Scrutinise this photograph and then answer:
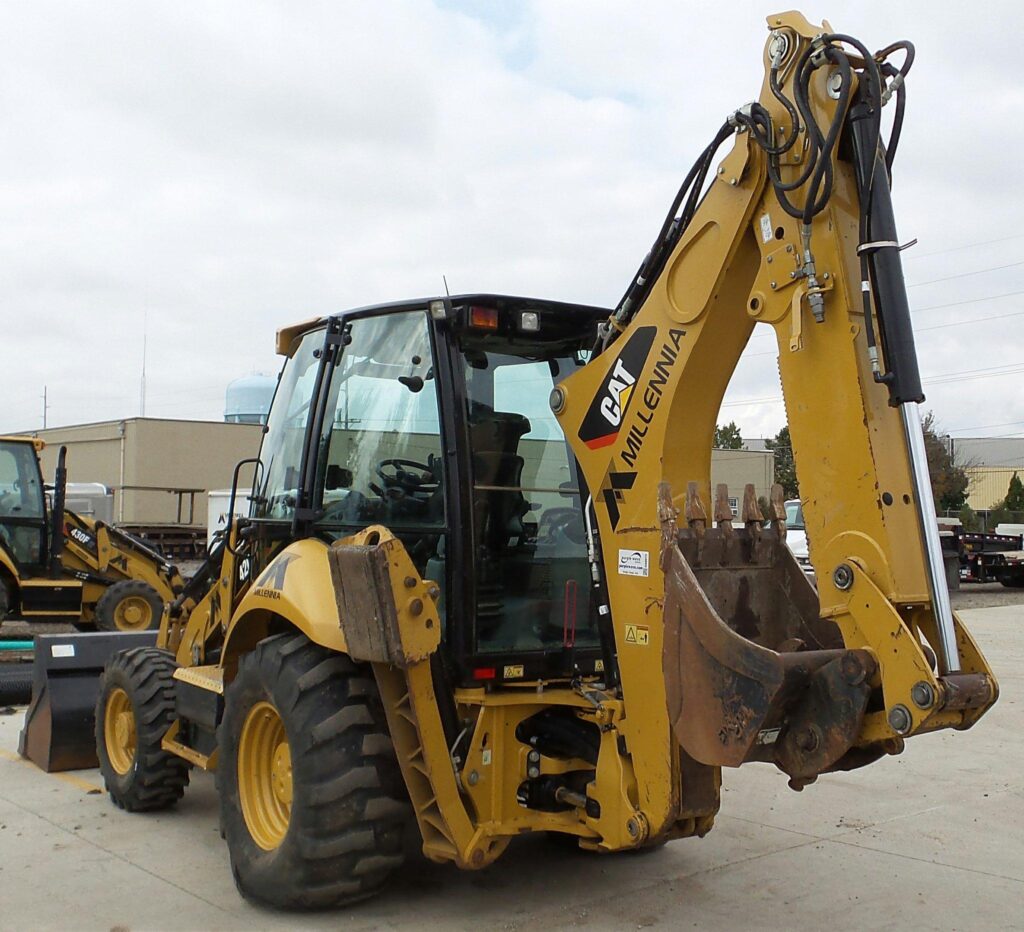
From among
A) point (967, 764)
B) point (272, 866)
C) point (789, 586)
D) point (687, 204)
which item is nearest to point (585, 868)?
point (272, 866)

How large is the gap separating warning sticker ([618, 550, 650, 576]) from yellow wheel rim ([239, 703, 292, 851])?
163 cm

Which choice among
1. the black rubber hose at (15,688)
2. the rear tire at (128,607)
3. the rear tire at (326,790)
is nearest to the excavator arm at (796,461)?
the rear tire at (326,790)

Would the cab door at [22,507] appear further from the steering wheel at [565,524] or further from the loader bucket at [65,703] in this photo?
the steering wheel at [565,524]

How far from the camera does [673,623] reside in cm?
386

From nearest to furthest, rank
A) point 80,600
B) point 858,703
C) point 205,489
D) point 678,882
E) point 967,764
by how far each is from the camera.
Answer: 1. point 858,703
2. point 678,882
3. point 967,764
4. point 80,600
5. point 205,489

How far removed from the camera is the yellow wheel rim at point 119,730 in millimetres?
6570

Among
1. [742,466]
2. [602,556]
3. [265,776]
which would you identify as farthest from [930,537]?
[742,466]

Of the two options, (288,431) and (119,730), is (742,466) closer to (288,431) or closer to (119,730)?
(119,730)

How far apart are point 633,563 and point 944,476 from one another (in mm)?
39572

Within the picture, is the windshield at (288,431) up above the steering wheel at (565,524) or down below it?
above

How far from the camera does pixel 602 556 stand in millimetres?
4508

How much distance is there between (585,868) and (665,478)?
220cm

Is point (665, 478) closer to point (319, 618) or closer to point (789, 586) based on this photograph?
point (789, 586)

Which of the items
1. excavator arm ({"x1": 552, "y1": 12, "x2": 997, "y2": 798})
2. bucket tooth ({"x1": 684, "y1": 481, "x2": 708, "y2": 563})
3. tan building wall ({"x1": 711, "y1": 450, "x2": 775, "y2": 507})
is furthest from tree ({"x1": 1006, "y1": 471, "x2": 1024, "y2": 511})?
bucket tooth ({"x1": 684, "y1": 481, "x2": 708, "y2": 563})
